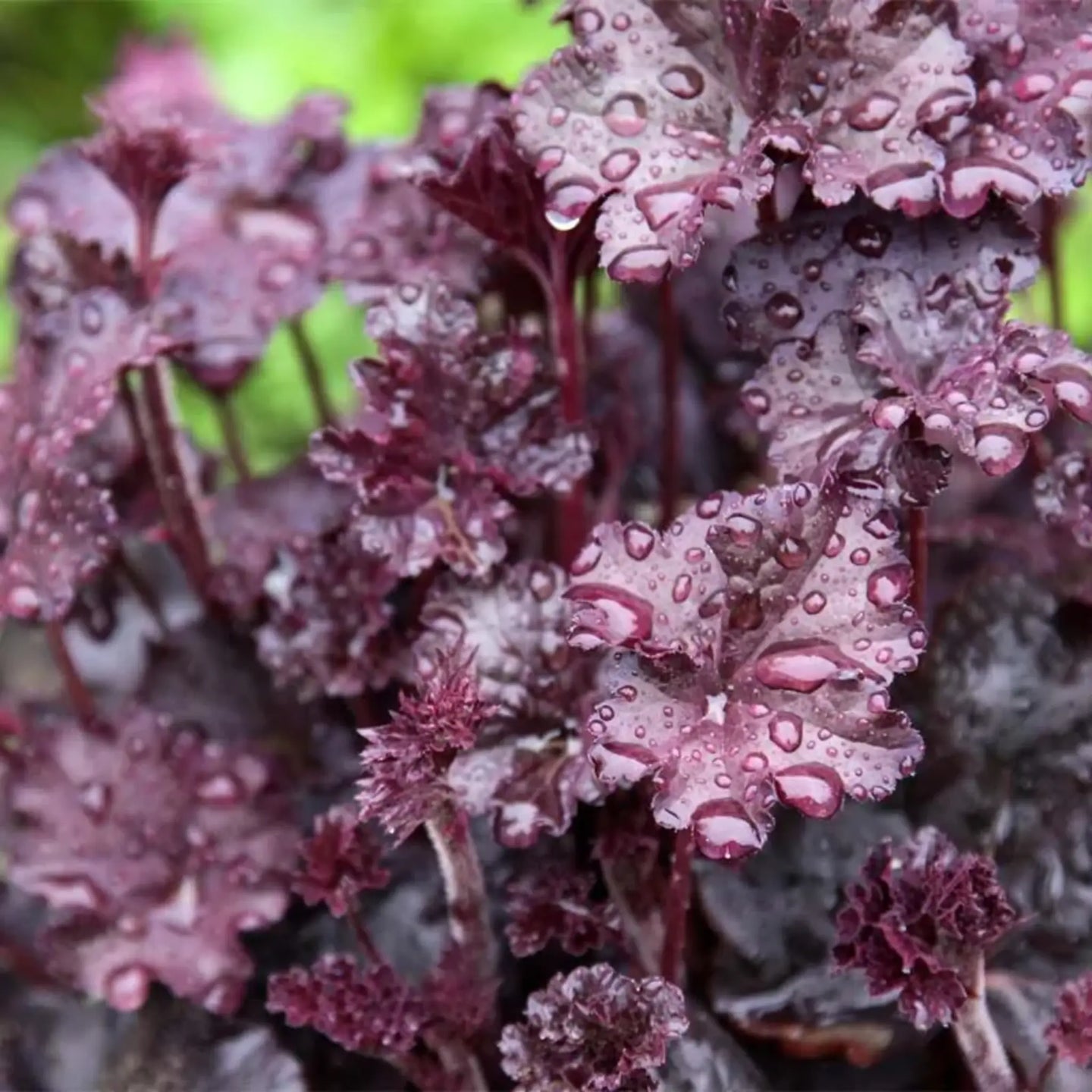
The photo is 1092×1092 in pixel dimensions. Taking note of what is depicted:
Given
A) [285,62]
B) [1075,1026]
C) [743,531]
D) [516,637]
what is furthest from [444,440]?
[285,62]

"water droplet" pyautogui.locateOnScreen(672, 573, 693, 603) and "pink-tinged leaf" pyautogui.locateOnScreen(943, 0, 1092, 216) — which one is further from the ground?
"pink-tinged leaf" pyautogui.locateOnScreen(943, 0, 1092, 216)

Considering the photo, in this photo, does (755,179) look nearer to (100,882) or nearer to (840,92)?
(840,92)

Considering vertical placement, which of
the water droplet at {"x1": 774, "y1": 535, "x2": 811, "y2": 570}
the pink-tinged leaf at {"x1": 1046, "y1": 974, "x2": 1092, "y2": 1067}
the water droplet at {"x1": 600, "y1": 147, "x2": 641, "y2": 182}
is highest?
the water droplet at {"x1": 600, "y1": 147, "x2": 641, "y2": 182}

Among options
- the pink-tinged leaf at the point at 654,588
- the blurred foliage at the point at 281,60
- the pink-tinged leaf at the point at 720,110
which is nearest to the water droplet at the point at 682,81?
the pink-tinged leaf at the point at 720,110

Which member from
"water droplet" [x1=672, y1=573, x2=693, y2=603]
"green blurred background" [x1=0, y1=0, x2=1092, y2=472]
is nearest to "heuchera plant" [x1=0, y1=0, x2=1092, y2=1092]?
"water droplet" [x1=672, y1=573, x2=693, y2=603]

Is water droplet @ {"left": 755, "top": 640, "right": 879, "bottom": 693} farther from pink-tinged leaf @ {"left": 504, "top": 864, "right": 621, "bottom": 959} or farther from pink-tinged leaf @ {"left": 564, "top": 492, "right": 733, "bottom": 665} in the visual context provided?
pink-tinged leaf @ {"left": 504, "top": 864, "right": 621, "bottom": 959}

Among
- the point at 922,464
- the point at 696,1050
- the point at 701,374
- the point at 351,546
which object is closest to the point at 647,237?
the point at 922,464
